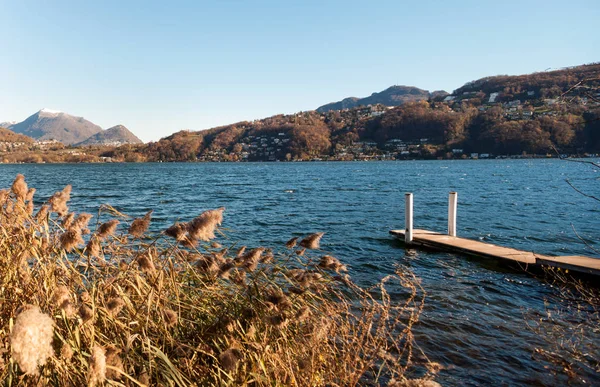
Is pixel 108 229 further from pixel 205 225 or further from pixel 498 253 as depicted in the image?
pixel 498 253

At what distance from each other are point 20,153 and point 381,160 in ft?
506

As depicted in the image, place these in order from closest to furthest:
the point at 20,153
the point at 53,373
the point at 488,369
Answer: the point at 53,373 < the point at 488,369 < the point at 20,153

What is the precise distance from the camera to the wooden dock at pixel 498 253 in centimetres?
997

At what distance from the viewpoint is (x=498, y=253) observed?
39.2 ft

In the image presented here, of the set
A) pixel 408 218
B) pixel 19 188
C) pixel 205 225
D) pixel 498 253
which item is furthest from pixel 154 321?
pixel 408 218

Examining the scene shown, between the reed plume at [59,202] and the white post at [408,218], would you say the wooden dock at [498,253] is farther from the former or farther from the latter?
the reed plume at [59,202]

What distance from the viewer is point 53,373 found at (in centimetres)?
233

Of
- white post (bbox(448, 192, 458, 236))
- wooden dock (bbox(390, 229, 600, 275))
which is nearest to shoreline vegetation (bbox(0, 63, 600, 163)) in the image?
white post (bbox(448, 192, 458, 236))

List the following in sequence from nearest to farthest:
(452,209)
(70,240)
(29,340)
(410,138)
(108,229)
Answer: (29,340), (70,240), (108,229), (452,209), (410,138)

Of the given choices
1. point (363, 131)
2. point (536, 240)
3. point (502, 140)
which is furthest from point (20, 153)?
point (536, 240)

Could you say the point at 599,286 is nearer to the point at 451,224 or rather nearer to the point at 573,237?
the point at 451,224

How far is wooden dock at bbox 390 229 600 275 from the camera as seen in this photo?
9969mm

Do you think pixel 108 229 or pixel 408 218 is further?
pixel 408 218

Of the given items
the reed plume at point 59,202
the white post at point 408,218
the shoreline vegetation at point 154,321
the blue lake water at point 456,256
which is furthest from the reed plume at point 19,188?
the white post at point 408,218
